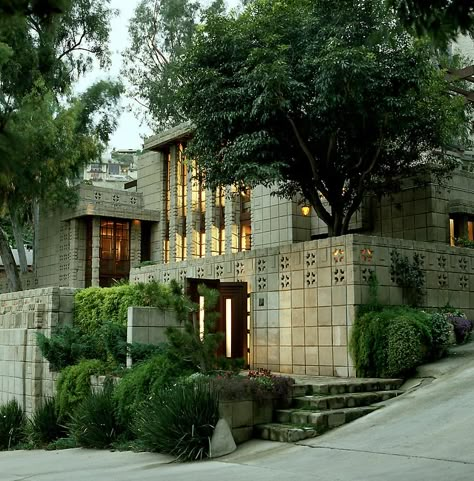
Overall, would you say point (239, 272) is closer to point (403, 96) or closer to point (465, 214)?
point (403, 96)

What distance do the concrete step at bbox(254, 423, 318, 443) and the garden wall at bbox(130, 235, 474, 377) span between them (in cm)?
338

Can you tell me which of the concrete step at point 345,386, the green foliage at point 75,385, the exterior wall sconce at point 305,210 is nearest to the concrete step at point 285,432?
the concrete step at point 345,386

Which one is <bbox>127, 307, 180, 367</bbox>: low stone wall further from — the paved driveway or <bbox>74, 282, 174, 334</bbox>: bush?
the paved driveway

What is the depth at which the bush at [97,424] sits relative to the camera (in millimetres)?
11812

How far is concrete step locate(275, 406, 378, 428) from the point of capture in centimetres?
1029

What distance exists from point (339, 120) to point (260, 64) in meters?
2.24

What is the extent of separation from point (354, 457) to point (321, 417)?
167 cm

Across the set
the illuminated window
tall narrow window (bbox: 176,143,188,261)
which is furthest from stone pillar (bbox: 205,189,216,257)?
tall narrow window (bbox: 176,143,188,261)

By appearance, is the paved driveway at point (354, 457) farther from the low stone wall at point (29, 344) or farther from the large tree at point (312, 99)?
the large tree at point (312, 99)

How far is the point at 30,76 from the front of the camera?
2533 centimetres

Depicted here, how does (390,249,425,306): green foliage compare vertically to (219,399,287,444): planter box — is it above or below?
above

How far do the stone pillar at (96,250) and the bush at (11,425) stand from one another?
38.5 ft

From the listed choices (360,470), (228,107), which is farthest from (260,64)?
(360,470)

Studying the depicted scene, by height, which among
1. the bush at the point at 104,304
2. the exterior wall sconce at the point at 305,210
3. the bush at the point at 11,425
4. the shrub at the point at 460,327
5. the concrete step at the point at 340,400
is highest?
the exterior wall sconce at the point at 305,210
